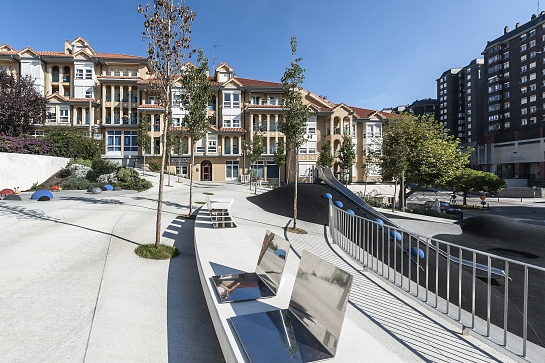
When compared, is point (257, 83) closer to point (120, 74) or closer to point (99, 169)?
point (120, 74)

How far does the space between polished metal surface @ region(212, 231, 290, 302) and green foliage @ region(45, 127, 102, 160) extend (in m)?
29.1

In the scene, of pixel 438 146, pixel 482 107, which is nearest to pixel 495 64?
pixel 482 107

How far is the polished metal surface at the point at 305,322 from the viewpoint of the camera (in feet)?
8.23

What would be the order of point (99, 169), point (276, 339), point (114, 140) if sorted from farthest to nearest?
point (114, 140)
point (99, 169)
point (276, 339)

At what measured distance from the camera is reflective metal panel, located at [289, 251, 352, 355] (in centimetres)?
251

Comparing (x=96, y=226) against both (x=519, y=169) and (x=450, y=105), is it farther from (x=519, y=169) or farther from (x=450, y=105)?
(x=450, y=105)

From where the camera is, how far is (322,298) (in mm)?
2781

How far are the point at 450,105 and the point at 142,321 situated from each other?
12199cm

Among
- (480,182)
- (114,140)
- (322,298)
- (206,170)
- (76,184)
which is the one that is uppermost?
(114,140)

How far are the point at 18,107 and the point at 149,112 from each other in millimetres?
15366

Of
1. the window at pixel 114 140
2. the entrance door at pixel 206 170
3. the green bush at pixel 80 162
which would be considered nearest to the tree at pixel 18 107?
the green bush at pixel 80 162

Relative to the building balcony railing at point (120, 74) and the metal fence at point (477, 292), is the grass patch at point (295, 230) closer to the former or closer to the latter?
the metal fence at point (477, 292)

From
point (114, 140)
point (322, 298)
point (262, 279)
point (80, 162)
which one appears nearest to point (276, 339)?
point (322, 298)

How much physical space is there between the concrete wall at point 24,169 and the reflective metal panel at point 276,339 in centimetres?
2393
